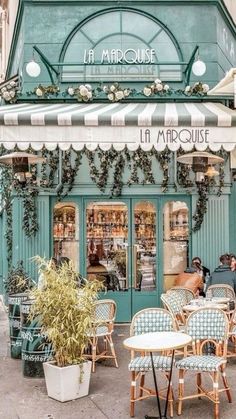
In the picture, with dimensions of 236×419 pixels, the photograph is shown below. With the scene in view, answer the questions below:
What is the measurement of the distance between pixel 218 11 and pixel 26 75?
4.35m

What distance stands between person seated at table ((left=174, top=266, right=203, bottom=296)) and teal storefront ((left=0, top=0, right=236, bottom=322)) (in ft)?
3.17

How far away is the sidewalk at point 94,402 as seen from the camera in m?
6.24

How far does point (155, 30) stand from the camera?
11.9 m

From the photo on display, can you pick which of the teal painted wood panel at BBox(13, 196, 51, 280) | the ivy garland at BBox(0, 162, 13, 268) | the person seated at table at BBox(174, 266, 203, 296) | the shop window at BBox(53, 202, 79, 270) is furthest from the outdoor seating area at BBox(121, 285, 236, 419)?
the ivy garland at BBox(0, 162, 13, 268)

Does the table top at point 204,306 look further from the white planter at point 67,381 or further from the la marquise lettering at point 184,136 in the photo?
the la marquise lettering at point 184,136

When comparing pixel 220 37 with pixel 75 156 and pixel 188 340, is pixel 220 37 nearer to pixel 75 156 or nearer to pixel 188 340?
pixel 75 156

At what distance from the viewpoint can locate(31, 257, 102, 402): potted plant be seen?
6.62 metres

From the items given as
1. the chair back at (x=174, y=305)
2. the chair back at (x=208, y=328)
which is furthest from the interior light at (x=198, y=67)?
the chair back at (x=208, y=328)

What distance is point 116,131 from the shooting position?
26.3 ft

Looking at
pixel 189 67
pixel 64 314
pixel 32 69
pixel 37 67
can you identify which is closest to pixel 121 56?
pixel 189 67

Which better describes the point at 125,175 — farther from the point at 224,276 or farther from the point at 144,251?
the point at 224,276

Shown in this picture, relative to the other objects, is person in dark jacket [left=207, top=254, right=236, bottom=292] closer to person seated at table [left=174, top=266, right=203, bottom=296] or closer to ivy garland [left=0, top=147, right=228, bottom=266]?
person seated at table [left=174, top=266, right=203, bottom=296]

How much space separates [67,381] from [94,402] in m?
0.41

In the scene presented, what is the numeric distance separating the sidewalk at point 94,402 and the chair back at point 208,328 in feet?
2.10
